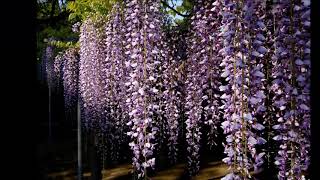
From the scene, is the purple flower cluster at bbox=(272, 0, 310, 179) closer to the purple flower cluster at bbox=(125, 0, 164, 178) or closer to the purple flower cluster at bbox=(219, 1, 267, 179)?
the purple flower cluster at bbox=(219, 1, 267, 179)

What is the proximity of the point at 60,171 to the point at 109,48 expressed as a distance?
14.9ft

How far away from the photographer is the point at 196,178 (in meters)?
7.92

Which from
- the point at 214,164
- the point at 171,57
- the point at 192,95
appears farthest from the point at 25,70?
the point at 214,164

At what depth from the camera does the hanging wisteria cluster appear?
2.40m

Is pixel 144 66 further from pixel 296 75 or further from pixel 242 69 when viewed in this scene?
pixel 296 75

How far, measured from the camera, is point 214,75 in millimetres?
4926

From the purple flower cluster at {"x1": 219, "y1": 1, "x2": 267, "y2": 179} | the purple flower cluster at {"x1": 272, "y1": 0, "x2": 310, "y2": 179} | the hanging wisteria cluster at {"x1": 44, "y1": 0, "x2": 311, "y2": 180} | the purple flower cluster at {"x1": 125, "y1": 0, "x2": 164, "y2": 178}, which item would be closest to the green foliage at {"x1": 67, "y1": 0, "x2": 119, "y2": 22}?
the hanging wisteria cluster at {"x1": 44, "y1": 0, "x2": 311, "y2": 180}

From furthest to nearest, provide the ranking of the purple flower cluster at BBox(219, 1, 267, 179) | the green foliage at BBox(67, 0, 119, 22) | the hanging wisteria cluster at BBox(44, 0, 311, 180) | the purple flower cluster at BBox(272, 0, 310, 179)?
the green foliage at BBox(67, 0, 119, 22)
the purple flower cluster at BBox(219, 1, 267, 179)
the hanging wisteria cluster at BBox(44, 0, 311, 180)
the purple flower cluster at BBox(272, 0, 310, 179)

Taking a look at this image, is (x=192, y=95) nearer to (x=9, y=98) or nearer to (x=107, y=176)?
(x=107, y=176)

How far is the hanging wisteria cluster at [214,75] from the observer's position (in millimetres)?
2398

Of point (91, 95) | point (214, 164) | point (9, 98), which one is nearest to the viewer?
point (9, 98)

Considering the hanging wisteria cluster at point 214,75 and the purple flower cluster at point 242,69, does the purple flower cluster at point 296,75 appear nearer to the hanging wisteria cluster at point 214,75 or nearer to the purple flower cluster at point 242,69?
the hanging wisteria cluster at point 214,75

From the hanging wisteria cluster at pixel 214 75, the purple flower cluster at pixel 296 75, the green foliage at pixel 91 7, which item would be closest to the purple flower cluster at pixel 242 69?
the hanging wisteria cluster at pixel 214 75

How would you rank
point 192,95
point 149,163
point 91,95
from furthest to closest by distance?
1. point 91,95
2. point 192,95
3. point 149,163
